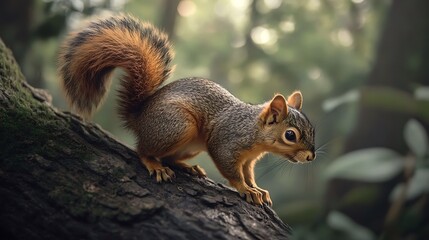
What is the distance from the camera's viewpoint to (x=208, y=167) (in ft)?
22.9

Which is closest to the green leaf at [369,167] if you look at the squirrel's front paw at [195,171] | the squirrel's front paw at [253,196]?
the squirrel's front paw at [253,196]

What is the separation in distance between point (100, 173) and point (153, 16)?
4.78 meters

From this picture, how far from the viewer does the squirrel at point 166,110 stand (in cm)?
192

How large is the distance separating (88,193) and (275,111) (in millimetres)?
845

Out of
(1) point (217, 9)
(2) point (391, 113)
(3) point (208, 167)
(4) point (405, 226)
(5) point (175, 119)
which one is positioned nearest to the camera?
(5) point (175, 119)

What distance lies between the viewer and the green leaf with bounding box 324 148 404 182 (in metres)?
2.38

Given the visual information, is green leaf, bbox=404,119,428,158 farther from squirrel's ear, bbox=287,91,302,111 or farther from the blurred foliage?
squirrel's ear, bbox=287,91,302,111

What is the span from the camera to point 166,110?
193 centimetres

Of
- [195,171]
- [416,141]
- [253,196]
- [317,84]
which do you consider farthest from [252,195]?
[317,84]

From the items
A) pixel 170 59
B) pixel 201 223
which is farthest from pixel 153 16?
pixel 201 223

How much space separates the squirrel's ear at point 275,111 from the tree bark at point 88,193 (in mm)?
380

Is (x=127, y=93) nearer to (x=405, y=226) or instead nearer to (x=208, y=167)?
(x=405, y=226)

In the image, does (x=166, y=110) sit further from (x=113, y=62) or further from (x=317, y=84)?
(x=317, y=84)

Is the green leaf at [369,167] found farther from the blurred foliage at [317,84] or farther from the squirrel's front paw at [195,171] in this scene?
the squirrel's front paw at [195,171]
